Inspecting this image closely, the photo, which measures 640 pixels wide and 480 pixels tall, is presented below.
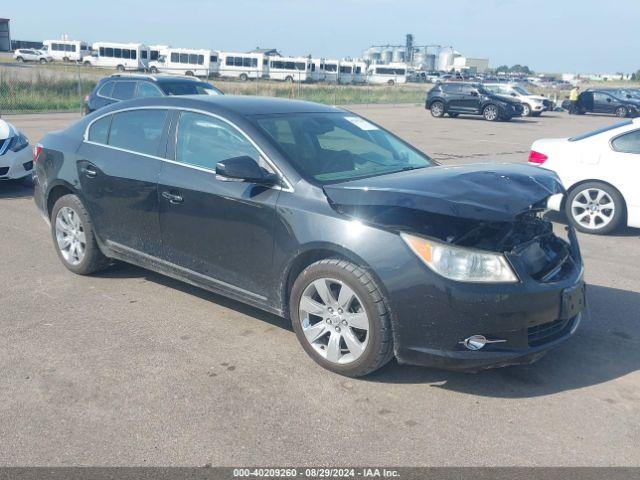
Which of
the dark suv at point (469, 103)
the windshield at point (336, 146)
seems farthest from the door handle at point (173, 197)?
the dark suv at point (469, 103)

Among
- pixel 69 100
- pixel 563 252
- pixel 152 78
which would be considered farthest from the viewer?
pixel 69 100

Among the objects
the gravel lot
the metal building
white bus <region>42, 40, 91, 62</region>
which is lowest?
the gravel lot

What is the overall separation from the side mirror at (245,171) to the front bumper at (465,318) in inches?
46.2

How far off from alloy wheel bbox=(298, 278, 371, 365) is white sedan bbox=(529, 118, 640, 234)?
4.76m

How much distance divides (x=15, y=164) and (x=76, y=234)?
15.0 feet

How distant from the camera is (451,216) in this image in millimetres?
3705

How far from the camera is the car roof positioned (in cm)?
489

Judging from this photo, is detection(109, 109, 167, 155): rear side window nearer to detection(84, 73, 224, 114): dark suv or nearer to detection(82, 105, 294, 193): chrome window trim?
detection(82, 105, 294, 193): chrome window trim

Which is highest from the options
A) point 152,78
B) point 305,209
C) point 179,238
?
point 152,78

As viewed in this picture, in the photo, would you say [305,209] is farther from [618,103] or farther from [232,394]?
[618,103]

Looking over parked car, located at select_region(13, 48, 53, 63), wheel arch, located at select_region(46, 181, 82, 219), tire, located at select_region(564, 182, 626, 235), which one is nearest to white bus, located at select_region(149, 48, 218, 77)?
parked car, located at select_region(13, 48, 53, 63)

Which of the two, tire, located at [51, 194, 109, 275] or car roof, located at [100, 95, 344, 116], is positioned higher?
car roof, located at [100, 95, 344, 116]

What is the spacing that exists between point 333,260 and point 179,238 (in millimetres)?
1449

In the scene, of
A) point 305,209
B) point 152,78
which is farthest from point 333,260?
point 152,78
